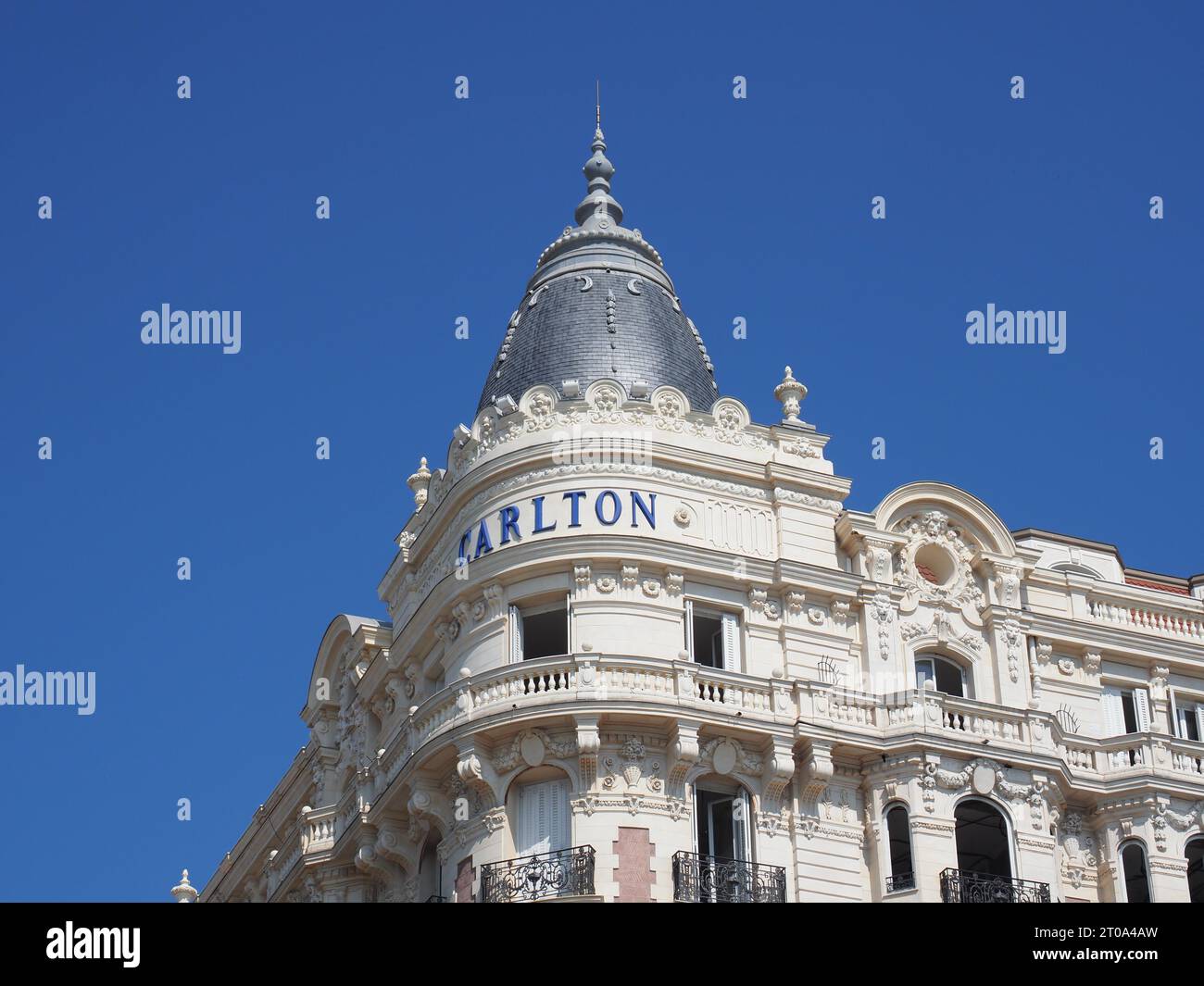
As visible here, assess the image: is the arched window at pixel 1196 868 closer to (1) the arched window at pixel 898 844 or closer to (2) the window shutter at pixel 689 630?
A: (1) the arched window at pixel 898 844

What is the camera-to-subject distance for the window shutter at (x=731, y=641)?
136 feet

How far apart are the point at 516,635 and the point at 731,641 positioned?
4.39 metres

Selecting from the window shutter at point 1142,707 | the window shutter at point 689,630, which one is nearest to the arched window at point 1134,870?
the window shutter at point 1142,707

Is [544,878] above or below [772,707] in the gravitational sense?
below

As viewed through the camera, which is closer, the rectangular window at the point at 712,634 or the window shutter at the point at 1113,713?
the rectangular window at the point at 712,634

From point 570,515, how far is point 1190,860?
14.7 meters

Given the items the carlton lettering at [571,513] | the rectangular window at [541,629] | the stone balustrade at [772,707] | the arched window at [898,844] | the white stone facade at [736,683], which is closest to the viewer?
the white stone facade at [736,683]

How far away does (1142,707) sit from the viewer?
45.4 metres

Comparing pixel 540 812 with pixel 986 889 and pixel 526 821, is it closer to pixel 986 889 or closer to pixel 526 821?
pixel 526 821

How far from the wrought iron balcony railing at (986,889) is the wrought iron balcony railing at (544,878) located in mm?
6968

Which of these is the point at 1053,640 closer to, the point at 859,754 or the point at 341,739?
the point at 859,754

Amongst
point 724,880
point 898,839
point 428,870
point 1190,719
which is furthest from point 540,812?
point 1190,719
